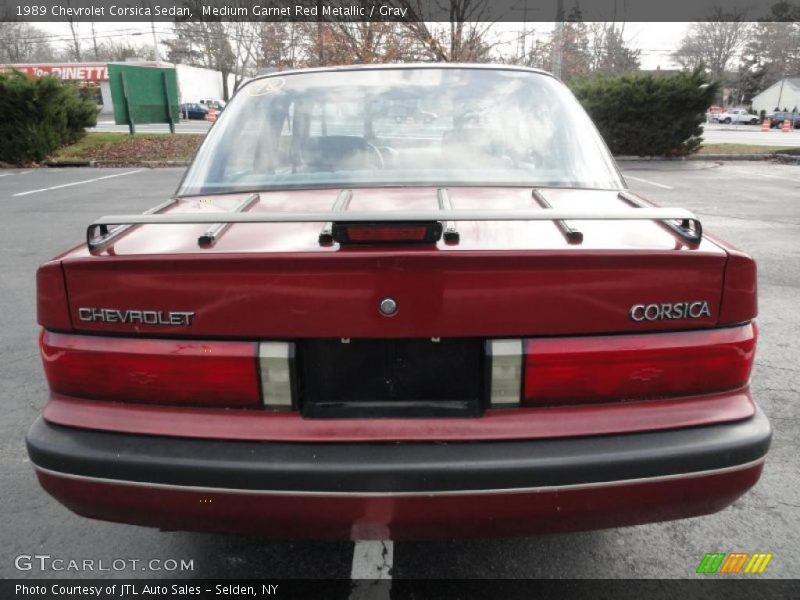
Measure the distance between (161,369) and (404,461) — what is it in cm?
72

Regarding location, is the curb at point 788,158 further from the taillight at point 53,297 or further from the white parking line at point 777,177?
the taillight at point 53,297

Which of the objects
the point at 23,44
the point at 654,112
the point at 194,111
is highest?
the point at 23,44

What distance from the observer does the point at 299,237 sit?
5.74 feet

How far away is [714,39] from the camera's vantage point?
6800 cm

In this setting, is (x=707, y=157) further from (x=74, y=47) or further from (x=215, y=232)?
(x=74, y=47)

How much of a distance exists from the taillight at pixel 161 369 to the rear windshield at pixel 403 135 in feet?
3.06

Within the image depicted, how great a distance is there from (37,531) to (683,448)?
239 cm

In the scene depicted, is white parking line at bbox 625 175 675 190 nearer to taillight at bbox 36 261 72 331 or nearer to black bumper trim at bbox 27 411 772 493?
black bumper trim at bbox 27 411 772 493

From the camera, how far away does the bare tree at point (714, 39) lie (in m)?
67.2

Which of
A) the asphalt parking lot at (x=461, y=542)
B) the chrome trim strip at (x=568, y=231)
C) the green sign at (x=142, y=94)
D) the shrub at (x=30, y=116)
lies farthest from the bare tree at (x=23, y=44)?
the chrome trim strip at (x=568, y=231)

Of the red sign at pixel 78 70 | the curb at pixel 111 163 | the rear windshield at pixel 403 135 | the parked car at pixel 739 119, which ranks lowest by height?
the parked car at pixel 739 119

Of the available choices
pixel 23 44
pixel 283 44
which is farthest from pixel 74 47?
pixel 283 44

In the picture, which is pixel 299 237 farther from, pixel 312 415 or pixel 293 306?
pixel 312 415

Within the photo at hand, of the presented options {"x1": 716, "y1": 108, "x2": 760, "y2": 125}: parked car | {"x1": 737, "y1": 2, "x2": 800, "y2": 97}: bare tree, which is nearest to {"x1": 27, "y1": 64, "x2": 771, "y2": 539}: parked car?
{"x1": 716, "y1": 108, "x2": 760, "y2": 125}: parked car
